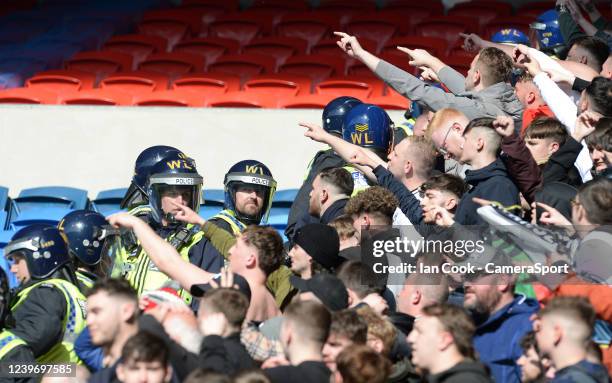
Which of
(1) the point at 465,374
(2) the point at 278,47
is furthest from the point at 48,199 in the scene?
(1) the point at 465,374

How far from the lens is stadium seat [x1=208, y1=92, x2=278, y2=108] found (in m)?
14.0

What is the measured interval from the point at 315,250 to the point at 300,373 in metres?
1.65

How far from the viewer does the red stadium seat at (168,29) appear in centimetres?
1691

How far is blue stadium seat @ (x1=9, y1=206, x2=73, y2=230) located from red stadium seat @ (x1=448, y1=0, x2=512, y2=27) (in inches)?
250

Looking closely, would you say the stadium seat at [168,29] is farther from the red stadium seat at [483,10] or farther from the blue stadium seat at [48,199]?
the blue stadium seat at [48,199]

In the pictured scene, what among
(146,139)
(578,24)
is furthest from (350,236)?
(146,139)

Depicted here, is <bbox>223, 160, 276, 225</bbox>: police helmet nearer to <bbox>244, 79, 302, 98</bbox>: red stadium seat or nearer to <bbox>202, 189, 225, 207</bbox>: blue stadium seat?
<bbox>202, 189, 225, 207</bbox>: blue stadium seat

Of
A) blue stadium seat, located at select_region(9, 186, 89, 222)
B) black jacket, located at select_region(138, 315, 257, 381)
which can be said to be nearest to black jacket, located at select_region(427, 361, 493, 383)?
black jacket, located at select_region(138, 315, 257, 381)

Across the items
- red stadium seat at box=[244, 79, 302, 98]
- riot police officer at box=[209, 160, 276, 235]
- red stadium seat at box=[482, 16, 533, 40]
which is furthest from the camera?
red stadium seat at box=[482, 16, 533, 40]

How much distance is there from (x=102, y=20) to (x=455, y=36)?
16.1 ft

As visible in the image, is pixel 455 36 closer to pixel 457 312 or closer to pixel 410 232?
pixel 410 232

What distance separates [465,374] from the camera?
5957mm

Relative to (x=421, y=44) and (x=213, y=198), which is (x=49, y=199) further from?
(x=421, y=44)

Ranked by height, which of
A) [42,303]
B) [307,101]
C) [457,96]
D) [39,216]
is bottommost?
[39,216]
